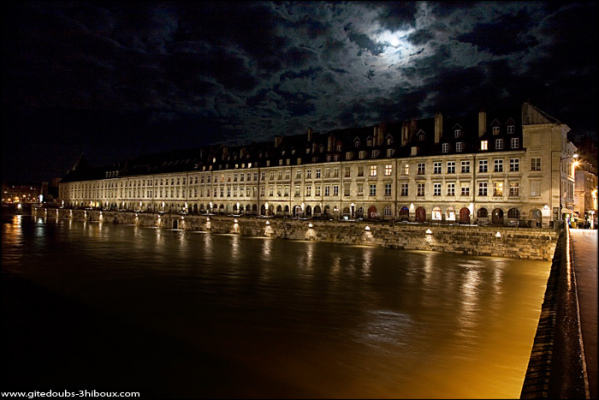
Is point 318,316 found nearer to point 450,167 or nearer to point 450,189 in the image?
point 450,189

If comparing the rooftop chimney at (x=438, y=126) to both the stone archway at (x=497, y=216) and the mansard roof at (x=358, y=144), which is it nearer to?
the mansard roof at (x=358, y=144)

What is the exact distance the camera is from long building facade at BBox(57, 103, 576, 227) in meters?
38.8

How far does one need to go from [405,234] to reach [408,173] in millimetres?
10513

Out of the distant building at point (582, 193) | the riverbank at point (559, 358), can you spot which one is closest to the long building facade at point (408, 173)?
the distant building at point (582, 193)

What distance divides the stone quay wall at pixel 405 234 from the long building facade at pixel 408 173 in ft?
16.0

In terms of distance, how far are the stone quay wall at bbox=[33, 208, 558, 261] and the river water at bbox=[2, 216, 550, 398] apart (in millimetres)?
1702

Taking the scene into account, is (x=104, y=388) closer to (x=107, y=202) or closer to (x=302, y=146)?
(x=302, y=146)

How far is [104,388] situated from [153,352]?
2.28 metres

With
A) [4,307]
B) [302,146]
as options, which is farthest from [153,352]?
[302,146]

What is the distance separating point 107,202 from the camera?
10006cm

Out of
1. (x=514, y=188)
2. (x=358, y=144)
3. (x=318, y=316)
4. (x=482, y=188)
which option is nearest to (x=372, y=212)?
(x=358, y=144)

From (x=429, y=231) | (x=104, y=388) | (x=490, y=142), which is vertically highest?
(x=490, y=142)

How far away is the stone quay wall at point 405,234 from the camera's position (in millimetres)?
32594

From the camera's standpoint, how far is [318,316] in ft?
55.9
